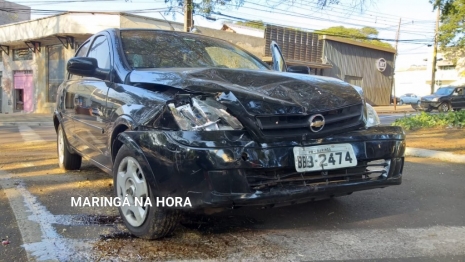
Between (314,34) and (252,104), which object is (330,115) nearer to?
(252,104)

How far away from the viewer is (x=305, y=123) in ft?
9.18

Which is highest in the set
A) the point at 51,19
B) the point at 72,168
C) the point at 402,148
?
the point at 51,19

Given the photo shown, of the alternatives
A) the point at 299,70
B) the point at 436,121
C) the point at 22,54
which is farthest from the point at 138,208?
the point at 22,54

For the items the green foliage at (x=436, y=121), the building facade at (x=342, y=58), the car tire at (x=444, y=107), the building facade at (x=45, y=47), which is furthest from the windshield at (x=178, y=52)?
the car tire at (x=444, y=107)

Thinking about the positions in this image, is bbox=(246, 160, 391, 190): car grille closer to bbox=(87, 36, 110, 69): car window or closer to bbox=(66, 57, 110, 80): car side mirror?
bbox=(66, 57, 110, 80): car side mirror

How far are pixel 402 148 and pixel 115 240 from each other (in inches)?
87.3

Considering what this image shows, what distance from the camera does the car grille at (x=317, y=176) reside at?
103 inches

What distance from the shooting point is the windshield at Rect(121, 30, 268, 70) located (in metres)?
3.74

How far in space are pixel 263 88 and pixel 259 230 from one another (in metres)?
1.06

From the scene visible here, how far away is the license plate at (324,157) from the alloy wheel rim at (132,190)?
103 cm

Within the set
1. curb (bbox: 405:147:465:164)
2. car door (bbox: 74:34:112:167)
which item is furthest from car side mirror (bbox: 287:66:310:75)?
curb (bbox: 405:147:465:164)

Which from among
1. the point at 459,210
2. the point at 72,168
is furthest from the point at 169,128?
the point at 72,168

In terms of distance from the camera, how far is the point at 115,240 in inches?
114

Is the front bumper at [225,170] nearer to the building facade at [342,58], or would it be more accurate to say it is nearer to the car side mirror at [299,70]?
the car side mirror at [299,70]
